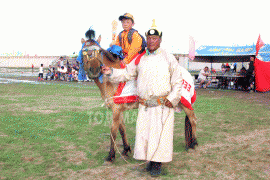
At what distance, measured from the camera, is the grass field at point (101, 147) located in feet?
13.3

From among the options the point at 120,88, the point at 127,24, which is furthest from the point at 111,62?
the point at 127,24

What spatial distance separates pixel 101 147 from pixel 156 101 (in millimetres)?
2058

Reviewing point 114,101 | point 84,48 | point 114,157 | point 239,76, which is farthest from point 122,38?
point 239,76

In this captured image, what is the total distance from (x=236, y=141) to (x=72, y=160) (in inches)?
143

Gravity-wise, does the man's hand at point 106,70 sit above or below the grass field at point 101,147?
above

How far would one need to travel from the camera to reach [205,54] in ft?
61.3

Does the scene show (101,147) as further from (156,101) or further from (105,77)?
(156,101)

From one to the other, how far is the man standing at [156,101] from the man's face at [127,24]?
3.47 feet

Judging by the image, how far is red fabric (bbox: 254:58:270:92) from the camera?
639 inches

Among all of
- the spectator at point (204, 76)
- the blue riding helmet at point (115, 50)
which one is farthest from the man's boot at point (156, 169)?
the spectator at point (204, 76)

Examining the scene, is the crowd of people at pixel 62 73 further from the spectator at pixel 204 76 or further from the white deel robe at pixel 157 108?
the white deel robe at pixel 157 108

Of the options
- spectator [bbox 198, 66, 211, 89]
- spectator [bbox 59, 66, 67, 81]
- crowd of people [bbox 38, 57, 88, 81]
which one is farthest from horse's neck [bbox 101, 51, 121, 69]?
spectator [bbox 59, 66, 67, 81]

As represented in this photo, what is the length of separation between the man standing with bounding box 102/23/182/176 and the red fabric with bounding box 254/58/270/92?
14.4 meters

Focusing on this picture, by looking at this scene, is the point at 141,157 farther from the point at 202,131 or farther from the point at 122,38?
the point at 202,131
